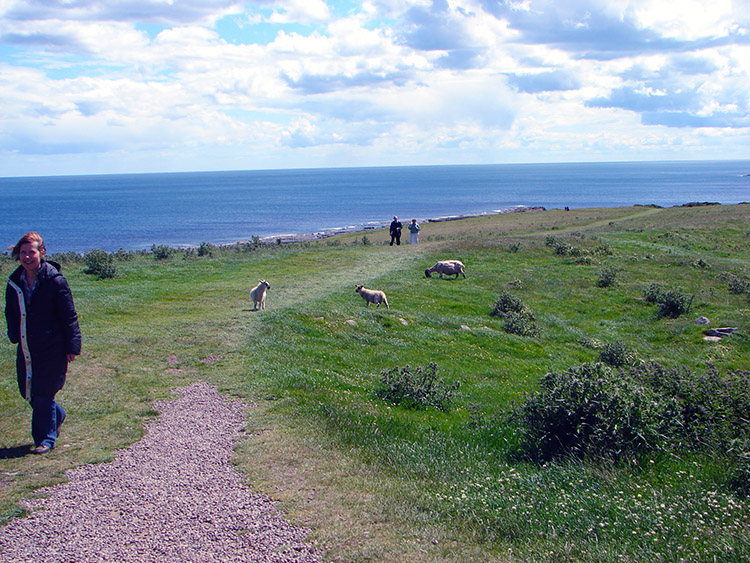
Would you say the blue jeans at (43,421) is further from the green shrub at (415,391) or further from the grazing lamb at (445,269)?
the grazing lamb at (445,269)

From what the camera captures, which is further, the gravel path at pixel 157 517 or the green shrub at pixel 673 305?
the green shrub at pixel 673 305

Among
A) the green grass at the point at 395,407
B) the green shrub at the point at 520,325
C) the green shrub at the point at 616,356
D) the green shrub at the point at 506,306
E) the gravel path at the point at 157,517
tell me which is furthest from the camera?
the green shrub at the point at 506,306

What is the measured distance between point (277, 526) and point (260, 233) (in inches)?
3381

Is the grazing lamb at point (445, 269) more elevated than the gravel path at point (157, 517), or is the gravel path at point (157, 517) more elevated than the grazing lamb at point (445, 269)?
the grazing lamb at point (445, 269)

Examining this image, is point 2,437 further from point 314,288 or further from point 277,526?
point 314,288

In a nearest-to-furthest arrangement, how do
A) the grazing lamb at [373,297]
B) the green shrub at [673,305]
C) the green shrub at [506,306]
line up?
the grazing lamb at [373,297], the green shrub at [506,306], the green shrub at [673,305]

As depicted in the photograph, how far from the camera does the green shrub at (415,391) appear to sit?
35.8ft

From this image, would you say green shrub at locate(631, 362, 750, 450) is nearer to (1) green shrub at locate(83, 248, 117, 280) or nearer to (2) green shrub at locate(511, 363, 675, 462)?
(2) green shrub at locate(511, 363, 675, 462)

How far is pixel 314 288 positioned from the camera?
23.2 metres

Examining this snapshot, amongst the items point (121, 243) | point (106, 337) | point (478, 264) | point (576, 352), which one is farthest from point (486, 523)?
point (121, 243)

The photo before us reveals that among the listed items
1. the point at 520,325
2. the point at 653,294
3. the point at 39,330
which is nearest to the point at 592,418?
the point at 39,330

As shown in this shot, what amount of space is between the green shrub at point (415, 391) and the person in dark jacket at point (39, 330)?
563cm

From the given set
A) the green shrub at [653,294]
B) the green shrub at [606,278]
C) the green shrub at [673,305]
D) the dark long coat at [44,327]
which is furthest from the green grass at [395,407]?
the dark long coat at [44,327]

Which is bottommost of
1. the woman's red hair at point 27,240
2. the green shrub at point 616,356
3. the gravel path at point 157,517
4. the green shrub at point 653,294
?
the green shrub at point 616,356
